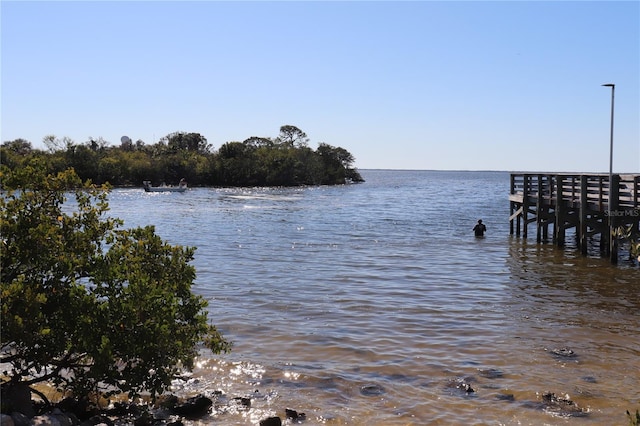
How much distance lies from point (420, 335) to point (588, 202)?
41.1ft

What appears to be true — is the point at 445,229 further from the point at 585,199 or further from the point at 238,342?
the point at 238,342

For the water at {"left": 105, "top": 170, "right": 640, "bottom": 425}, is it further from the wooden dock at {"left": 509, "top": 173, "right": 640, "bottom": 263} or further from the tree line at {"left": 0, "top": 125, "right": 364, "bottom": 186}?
the tree line at {"left": 0, "top": 125, "right": 364, "bottom": 186}

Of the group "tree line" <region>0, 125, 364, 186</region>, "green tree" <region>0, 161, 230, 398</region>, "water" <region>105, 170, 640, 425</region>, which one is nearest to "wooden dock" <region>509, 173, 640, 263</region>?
"water" <region>105, 170, 640, 425</region>

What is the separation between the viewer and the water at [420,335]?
8.76 m

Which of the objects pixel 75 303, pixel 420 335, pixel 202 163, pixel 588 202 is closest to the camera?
pixel 75 303

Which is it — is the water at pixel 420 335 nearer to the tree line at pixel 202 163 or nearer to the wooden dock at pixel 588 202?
the wooden dock at pixel 588 202

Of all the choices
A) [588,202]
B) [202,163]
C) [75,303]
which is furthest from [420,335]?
[202,163]

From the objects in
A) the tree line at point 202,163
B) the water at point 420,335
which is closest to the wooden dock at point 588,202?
the water at point 420,335

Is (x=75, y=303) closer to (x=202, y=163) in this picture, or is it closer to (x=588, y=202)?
(x=588, y=202)

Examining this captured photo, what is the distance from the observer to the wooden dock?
1956cm

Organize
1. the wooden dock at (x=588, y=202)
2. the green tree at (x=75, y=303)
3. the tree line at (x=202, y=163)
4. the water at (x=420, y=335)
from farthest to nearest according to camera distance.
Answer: the tree line at (x=202, y=163), the wooden dock at (x=588, y=202), the water at (x=420, y=335), the green tree at (x=75, y=303)

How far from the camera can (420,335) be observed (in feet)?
40.7

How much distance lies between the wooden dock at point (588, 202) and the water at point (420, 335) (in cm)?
109

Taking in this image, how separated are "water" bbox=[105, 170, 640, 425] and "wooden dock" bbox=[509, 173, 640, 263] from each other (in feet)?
3.58
